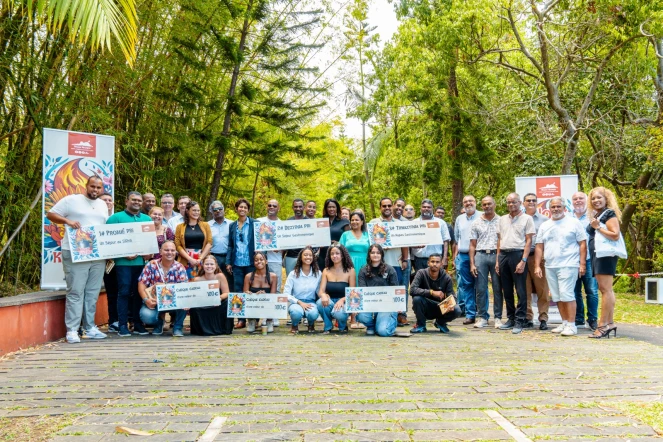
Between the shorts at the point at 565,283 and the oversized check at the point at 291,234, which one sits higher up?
the oversized check at the point at 291,234

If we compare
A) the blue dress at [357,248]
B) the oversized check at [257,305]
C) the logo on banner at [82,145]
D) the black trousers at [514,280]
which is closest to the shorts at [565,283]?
the black trousers at [514,280]

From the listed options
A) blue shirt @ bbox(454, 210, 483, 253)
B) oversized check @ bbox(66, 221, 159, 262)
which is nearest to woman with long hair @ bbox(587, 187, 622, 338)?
blue shirt @ bbox(454, 210, 483, 253)

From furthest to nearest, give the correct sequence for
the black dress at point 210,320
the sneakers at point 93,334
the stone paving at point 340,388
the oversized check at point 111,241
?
the black dress at point 210,320 < the sneakers at point 93,334 < the oversized check at point 111,241 < the stone paving at point 340,388

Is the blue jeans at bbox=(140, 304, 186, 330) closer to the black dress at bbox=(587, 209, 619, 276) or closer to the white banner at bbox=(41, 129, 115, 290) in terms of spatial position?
the white banner at bbox=(41, 129, 115, 290)

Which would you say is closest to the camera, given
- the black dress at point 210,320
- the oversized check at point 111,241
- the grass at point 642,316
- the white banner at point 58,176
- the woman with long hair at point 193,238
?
the oversized check at point 111,241

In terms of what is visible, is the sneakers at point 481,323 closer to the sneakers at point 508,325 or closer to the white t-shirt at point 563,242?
the sneakers at point 508,325

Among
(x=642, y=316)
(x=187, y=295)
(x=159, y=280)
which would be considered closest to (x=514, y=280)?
(x=187, y=295)

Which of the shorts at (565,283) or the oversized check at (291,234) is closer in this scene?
the shorts at (565,283)

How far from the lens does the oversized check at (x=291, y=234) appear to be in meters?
8.14

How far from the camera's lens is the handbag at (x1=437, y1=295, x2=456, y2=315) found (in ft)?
23.8

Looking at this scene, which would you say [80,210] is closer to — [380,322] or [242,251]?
[242,251]

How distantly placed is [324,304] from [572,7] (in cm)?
1006

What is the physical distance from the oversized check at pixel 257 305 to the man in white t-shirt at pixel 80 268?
61.7 inches

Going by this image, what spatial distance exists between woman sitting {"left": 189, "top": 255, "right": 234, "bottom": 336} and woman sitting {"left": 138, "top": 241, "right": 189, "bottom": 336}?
0.59 ft
